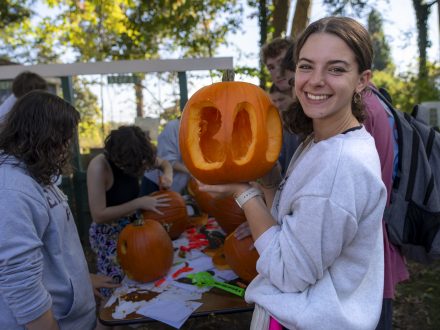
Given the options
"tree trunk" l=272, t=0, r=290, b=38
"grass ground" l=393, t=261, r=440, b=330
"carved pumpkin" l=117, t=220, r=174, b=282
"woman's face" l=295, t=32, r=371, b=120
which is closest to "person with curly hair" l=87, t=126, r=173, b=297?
"carved pumpkin" l=117, t=220, r=174, b=282

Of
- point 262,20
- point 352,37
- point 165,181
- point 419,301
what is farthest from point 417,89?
point 352,37

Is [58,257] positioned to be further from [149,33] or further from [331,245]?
[149,33]

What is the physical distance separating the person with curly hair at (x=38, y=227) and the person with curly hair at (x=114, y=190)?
1032 mm

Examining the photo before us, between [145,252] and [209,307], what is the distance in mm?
525

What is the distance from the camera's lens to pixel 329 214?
1042 millimetres

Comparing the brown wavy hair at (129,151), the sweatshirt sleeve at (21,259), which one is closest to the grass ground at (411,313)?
the brown wavy hair at (129,151)

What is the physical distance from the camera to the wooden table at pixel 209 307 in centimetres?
185

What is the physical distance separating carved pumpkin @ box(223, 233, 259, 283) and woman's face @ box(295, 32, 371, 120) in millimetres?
1025

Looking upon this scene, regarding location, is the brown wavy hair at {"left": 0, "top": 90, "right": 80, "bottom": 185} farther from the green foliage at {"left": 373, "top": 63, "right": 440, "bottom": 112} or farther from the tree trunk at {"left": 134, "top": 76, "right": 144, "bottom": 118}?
the green foliage at {"left": 373, "top": 63, "right": 440, "bottom": 112}

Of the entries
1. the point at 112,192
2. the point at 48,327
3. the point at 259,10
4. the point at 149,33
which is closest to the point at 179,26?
the point at 149,33

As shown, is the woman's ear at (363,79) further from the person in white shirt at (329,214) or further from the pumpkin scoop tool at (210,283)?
the pumpkin scoop tool at (210,283)

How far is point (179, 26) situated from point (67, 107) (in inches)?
342

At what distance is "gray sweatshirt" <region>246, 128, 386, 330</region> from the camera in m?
1.05

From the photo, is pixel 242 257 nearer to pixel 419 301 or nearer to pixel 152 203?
pixel 152 203
